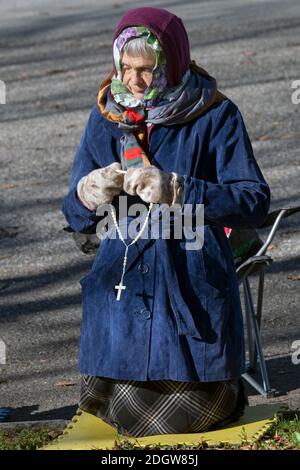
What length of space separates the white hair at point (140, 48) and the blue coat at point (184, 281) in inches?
11.0

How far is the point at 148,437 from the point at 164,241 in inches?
28.5

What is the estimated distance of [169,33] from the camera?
13.3 ft

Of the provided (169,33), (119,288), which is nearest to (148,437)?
(119,288)

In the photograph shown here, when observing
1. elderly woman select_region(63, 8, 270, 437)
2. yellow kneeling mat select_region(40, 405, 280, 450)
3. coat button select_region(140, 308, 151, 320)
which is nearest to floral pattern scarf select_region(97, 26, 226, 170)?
elderly woman select_region(63, 8, 270, 437)

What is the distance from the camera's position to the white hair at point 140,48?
4055 millimetres

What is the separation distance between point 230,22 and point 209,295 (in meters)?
9.50

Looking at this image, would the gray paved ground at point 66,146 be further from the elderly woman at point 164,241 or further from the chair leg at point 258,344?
the elderly woman at point 164,241

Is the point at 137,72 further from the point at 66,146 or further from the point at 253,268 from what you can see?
the point at 66,146

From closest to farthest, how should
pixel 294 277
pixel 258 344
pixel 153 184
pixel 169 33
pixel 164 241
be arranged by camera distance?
1. pixel 153 184
2. pixel 169 33
3. pixel 164 241
4. pixel 258 344
5. pixel 294 277

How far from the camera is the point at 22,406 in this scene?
5191 mm

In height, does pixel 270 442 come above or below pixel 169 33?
below

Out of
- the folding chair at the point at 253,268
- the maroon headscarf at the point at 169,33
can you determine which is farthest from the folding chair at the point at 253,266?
the maroon headscarf at the point at 169,33

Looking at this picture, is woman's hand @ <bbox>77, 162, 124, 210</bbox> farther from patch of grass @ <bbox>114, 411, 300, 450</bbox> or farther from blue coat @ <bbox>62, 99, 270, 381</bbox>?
patch of grass @ <bbox>114, 411, 300, 450</bbox>

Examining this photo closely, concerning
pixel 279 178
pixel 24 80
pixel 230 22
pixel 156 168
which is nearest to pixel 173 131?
→ pixel 156 168
